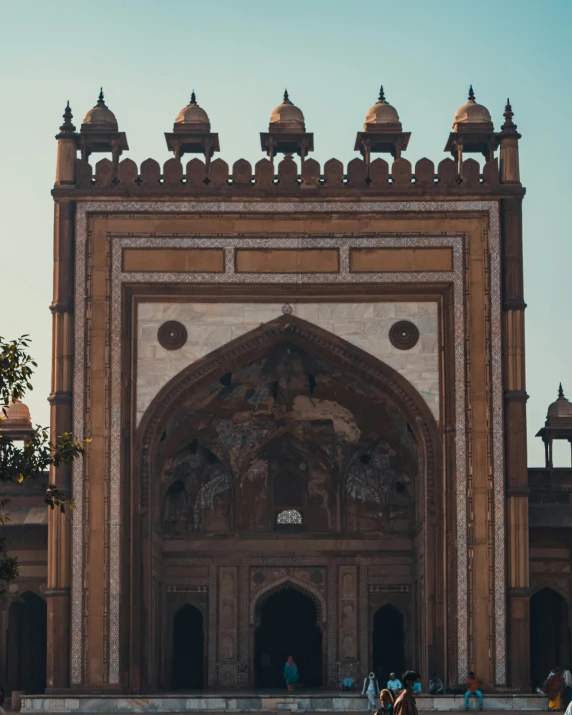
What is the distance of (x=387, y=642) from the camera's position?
1043 inches

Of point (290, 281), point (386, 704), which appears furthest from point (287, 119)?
point (386, 704)

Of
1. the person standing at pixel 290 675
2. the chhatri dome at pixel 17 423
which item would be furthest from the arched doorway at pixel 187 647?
the chhatri dome at pixel 17 423

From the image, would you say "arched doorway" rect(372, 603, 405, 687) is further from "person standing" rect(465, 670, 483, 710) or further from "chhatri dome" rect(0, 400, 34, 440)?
"chhatri dome" rect(0, 400, 34, 440)

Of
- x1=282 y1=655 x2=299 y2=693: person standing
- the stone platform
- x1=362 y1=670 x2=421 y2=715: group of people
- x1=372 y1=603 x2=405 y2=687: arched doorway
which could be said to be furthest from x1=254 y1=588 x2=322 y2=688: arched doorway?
x1=362 y1=670 x2=421 y2=715: group of people

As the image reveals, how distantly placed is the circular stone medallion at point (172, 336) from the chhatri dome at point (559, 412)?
20.0 ft

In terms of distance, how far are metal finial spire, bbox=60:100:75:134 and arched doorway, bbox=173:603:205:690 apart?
7.27 meters

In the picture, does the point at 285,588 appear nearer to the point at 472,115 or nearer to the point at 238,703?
the point at 238,703

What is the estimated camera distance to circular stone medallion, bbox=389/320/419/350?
24453mm

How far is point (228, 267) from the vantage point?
24625 millimetres

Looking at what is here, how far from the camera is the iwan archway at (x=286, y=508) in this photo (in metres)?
25.1

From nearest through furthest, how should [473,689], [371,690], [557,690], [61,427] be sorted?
[557,690] < [371,690] < [473,689] < [61,427]

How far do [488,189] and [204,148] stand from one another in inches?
162

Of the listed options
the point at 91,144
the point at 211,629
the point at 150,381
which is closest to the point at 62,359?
the point at 150,381

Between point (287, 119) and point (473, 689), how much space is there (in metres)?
8.52
